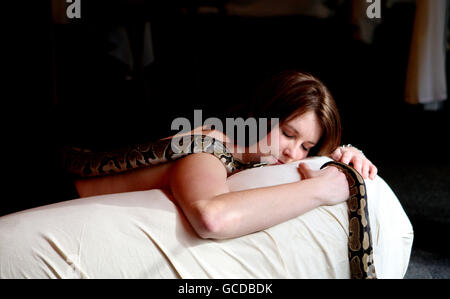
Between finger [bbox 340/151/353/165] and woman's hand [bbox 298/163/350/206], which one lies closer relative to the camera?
woman's hand [bbox 298/163/350/206]

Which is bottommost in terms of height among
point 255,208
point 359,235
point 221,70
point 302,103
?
point 359,235

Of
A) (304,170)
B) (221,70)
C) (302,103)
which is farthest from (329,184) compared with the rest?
(221,70)

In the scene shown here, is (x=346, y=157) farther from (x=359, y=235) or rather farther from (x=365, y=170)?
(x=359, y=235)

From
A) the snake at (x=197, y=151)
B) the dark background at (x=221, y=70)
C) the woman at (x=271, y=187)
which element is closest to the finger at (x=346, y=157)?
the woman at (x=271, y=187)

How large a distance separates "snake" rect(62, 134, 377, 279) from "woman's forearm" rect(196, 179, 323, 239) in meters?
0.14

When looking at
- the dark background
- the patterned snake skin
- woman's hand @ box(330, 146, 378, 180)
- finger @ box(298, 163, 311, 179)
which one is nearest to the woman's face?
woman's hand @ box(330, 146, 378, 180)

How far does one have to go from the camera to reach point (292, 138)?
1670 mm

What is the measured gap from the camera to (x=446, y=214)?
2842 millimetres

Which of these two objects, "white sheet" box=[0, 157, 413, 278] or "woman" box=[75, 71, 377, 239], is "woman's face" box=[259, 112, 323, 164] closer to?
"woman" box=[75, 71, 377, 239]

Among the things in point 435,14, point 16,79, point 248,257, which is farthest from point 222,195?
point 435,14

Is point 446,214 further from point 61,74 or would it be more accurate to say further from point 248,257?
point 61,74

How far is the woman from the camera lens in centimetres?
113

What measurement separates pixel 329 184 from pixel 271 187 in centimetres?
20

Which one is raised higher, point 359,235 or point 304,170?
point 304,170
